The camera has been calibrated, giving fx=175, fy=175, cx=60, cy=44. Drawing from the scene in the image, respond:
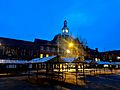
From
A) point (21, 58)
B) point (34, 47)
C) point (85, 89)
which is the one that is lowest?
point (85, 89)

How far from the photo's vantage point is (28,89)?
61.1 feet

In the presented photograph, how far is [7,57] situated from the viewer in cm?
5478

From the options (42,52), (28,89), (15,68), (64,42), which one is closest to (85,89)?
(28,89)

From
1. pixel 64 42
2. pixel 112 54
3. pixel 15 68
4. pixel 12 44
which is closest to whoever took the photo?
pixel 15 68

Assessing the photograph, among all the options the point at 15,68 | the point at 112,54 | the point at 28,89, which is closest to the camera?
the point at 28,89

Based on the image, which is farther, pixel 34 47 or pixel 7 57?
pixel 34 47

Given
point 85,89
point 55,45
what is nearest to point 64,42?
point 55,45

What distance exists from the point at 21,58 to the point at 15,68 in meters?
5.88

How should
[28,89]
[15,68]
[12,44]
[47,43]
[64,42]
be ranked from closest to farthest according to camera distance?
[28,89] → [15,68] → [12,44] → [47,43] → [64,42]

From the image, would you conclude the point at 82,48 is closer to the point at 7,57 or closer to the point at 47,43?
the point at 47,43

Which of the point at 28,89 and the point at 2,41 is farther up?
the point at 2,41

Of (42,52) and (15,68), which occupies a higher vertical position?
(42,52)

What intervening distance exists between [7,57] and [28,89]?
38.5m

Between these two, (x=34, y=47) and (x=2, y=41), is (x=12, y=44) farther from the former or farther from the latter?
(x=34, y=47)
